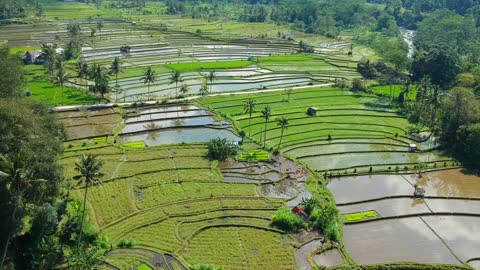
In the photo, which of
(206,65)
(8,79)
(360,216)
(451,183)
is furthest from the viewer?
(206,65)

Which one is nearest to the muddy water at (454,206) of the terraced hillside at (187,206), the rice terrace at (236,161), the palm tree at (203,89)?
the rice terrace at (236,161)

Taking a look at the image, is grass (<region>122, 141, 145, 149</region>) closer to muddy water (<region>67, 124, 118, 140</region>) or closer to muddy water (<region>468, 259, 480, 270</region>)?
muddy water (<region>67, 124, 118, 140</region>)

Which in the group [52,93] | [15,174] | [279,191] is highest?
[15,174]

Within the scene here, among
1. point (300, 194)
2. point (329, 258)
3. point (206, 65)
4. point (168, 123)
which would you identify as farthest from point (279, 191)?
point (206, 65)

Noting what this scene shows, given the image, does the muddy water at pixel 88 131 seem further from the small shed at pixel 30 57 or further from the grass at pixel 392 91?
the grass at pixel 392 91

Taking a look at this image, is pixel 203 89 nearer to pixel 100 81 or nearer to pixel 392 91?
pixel 100 81

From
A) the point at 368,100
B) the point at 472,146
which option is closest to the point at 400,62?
the point at 368,100

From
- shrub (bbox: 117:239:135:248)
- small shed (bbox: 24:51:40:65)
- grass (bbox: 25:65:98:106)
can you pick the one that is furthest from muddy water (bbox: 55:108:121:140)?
small shed (bbox: 24:51:40:65)
